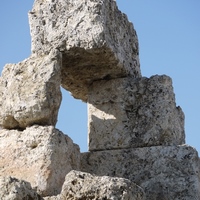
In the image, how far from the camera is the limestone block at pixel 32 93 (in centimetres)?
502

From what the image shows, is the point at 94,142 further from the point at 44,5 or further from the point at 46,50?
the point at 44,5

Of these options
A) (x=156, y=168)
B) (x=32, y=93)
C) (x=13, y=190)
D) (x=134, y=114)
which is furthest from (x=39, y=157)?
(x=134, y=114)

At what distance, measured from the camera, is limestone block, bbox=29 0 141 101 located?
5309mm

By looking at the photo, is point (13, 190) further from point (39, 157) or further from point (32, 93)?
point (32, 93)

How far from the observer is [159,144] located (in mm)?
5527

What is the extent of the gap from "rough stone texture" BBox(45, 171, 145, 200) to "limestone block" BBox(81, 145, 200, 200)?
1.35 m

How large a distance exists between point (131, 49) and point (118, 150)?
4.12 ft

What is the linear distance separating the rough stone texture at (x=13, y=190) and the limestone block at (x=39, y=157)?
850mm

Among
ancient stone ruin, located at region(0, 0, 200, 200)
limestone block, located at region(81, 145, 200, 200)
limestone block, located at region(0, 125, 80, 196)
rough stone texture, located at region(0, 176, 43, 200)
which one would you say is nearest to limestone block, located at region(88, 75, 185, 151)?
ancient stone ruin, located at region(0, 0, 200, 200)

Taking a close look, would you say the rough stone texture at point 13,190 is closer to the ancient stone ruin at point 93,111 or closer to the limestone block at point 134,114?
the ancient stone ruin at point 93,111

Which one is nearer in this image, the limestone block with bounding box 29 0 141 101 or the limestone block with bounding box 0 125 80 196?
the limestone block with bounding box 0 125 80 196

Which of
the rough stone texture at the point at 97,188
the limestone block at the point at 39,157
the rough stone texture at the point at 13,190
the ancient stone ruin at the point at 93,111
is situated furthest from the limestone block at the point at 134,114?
the rough stone texture at the point at 13,190

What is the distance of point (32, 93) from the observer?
5.08 meters

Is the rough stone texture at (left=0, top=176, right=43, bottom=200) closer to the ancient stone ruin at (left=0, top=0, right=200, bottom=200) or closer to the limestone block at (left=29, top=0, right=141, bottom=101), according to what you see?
the ancient stone ruin at (left=0, top=0, right=200, bottom=200)
